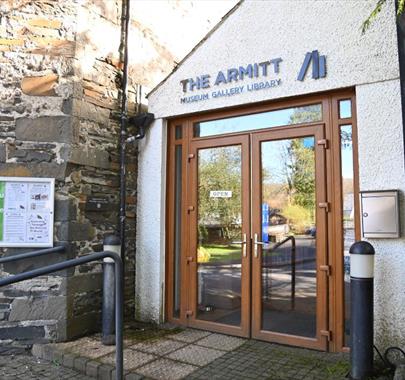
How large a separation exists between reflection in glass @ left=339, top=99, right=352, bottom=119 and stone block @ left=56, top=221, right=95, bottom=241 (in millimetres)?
3003

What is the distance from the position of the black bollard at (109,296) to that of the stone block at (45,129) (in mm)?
1246

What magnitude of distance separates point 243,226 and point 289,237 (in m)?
0.53

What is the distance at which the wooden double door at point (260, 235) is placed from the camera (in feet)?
14.0

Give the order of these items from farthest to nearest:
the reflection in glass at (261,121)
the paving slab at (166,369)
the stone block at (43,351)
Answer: the reflection in glass at (261,121) → the stone block at (43,351) → the paving slab at (166,369)

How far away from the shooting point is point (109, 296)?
4.58 meters

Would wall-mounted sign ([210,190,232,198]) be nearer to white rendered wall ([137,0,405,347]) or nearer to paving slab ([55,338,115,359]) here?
white rendered wall ([137,0,405,347])

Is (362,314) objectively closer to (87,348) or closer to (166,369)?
(166,369)

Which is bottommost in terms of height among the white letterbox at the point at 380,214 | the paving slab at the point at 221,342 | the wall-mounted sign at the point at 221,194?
the paving slab at the point at 221,342

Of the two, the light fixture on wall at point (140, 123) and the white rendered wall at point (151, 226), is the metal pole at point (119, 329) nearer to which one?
the white rendered wall at point (151, 226)

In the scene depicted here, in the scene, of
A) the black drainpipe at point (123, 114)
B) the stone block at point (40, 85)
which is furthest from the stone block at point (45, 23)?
the black drainpipe at point (123, 114)

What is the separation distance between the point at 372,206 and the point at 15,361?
3782 mm

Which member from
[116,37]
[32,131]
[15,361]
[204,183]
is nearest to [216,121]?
[204,183]

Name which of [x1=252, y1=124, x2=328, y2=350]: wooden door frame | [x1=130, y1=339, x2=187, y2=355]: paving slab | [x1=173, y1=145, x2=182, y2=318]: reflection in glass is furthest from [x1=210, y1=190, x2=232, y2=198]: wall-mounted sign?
[x1=130, y1=339, x2=187, y2=355]: paving slab

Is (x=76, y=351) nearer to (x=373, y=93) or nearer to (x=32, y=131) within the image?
(x=32, y=131)
